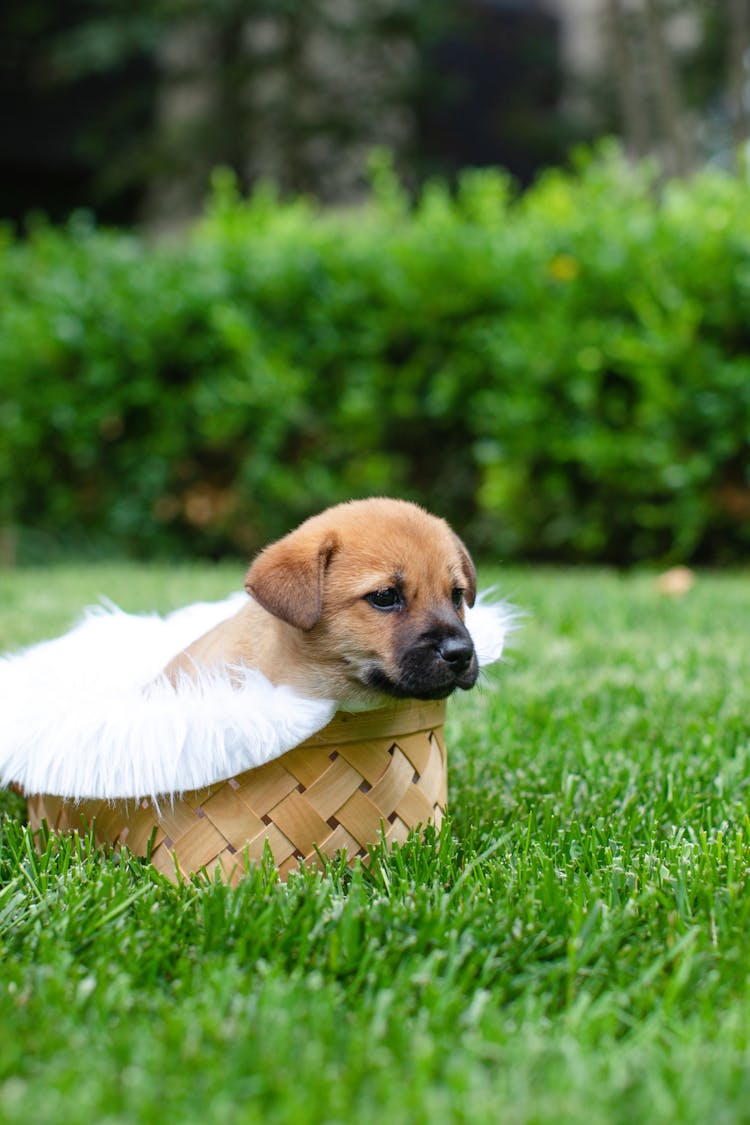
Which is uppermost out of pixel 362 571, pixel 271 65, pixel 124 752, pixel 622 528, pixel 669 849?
pixel 271 65

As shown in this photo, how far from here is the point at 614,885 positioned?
215cm

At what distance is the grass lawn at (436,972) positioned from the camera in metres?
1.44

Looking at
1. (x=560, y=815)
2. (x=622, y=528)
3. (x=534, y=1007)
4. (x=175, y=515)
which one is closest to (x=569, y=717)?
(x=560, y=815)

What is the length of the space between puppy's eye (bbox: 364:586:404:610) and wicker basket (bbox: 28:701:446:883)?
0.69 ft

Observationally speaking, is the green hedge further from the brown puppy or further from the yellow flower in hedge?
the brown puppy

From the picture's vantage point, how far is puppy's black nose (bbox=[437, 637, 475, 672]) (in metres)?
2.27

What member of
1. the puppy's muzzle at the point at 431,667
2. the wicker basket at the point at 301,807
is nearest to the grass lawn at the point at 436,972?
the wicker basket at the point at 301,807

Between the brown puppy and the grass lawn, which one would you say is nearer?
the grass lawn

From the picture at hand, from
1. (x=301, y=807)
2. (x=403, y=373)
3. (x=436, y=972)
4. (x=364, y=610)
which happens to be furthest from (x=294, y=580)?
(x=403, y=373)

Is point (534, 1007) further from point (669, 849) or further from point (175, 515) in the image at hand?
point (175, 515)

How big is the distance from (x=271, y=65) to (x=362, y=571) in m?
14.5

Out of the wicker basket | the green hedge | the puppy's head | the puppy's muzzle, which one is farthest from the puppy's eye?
the green hedge

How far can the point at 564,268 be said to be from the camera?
7152 mm

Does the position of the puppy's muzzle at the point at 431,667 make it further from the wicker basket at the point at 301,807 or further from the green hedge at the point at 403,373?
the green hedge at the point at 403,373
